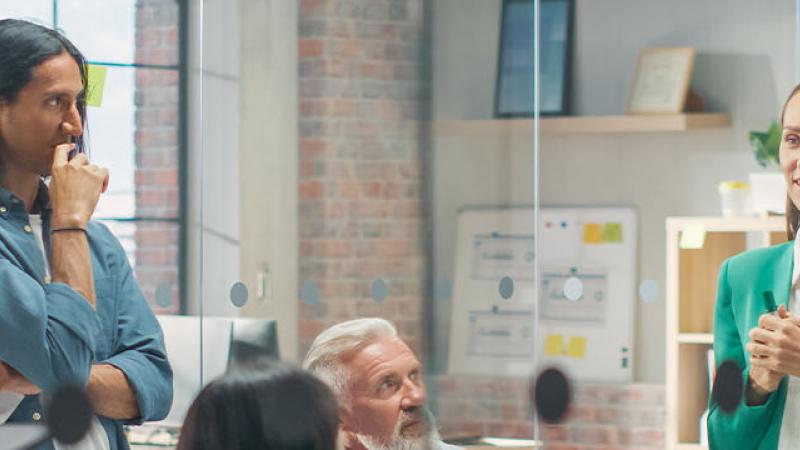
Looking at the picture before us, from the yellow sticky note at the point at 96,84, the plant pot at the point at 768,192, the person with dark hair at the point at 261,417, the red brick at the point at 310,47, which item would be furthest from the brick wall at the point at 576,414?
the yellow sticky note at the point at 96,84

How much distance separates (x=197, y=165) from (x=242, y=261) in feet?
0.69

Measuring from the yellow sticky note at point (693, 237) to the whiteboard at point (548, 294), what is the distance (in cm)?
10

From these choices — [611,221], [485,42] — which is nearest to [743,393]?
[611,221]

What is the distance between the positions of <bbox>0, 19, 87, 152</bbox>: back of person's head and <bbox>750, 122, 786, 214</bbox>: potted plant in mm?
1390

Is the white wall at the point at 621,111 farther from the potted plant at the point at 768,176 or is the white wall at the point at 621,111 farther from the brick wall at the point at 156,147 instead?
the brick wall at the point at 156,147

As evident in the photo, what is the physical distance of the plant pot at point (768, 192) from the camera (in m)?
2.83

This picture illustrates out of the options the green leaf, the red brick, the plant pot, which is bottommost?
the plant pot

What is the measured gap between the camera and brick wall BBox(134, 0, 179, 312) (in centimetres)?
280

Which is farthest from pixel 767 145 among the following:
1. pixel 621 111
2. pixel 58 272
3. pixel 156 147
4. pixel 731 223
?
pixel 58 272

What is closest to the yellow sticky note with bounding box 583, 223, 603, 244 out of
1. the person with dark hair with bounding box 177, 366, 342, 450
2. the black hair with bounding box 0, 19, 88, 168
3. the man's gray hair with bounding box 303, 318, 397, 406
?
the man's gray hair with bounding box 303, 318, 397, 406

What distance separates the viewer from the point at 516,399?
2910mm

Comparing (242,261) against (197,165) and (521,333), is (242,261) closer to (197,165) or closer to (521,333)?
(197,165)

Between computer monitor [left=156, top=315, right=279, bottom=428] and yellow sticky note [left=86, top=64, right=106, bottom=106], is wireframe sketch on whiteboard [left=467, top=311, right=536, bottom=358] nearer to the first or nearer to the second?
computer monitor [left=156, top=315, right=279, bottom=428]

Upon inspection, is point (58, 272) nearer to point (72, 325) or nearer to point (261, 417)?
point (72, 325)
